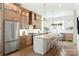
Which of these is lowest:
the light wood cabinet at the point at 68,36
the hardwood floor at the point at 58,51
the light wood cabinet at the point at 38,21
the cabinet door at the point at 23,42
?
the hardwood floor at the point at 58,51

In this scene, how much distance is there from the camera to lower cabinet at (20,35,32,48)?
2.80 m

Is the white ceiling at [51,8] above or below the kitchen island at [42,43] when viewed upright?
above

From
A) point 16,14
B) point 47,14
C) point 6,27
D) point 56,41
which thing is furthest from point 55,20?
point 6,27

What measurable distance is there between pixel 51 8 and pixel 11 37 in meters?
1.18

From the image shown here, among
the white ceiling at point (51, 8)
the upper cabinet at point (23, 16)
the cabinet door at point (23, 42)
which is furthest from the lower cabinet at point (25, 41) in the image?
the white ceiling at point (51, 8)

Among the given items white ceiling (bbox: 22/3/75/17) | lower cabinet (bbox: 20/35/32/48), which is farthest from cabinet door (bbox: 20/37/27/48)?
white ceiling (bbox: 22/3/75/17)

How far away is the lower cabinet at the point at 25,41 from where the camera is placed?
2.80 metres

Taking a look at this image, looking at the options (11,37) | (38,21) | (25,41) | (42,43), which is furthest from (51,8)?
(11,37)

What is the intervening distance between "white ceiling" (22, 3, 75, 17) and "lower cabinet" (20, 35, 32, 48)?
66 cm

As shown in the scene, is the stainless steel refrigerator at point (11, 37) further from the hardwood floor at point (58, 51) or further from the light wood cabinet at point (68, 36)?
the light wood cabinet at point (68, 36)

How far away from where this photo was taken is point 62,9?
2742mm

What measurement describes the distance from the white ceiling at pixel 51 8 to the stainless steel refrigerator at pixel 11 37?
528 millimetres

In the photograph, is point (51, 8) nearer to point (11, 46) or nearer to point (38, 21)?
point (38, 21)

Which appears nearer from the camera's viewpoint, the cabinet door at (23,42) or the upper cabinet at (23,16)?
the upper cabinet at (23,16)
